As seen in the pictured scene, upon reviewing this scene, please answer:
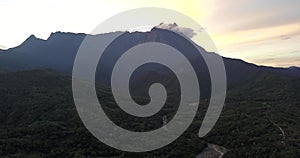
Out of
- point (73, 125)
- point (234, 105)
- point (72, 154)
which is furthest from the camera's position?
point (234, 105)

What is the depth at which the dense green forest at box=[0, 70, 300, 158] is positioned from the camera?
392 feet

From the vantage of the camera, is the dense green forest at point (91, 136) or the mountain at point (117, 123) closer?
the dense green forest at point (91, 136)

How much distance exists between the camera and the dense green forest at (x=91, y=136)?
119m

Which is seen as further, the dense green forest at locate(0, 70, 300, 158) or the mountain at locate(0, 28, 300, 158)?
the mountain at locate(0, 28, 300, 158)

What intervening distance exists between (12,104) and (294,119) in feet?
340

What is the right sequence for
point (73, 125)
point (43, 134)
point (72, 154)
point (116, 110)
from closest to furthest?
point (72, 154) < point (43, 134) < point (73, 125) < point (116, 110)

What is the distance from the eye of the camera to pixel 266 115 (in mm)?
163125

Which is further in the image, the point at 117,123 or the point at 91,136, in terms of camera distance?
the point at 117,123

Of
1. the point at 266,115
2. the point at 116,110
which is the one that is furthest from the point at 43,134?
the point at 266,115

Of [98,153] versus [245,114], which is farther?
[245,114]

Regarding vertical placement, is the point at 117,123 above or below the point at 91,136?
above

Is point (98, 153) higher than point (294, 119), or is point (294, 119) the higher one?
point (294, 119)

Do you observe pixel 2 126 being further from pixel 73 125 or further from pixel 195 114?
pixel 195 114

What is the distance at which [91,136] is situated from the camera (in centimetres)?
13038
